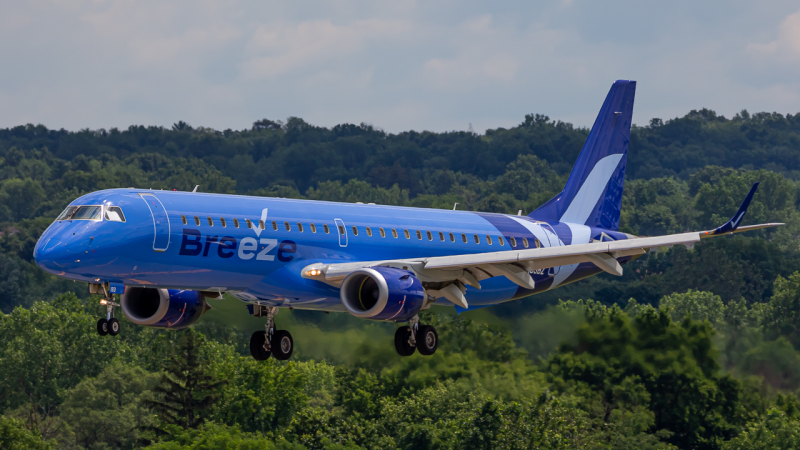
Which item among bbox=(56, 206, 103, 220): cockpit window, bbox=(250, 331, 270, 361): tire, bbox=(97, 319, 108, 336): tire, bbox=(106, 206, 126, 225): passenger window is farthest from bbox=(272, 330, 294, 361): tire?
bbox=(56, 206, 103, 220): cockpit window

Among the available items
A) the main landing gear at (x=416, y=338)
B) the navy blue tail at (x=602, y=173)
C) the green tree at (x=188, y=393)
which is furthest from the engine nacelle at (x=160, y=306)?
the green tree at (x=188, y=393)

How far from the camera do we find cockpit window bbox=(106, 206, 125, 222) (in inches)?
1521

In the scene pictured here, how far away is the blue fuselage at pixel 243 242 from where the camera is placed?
125 feet

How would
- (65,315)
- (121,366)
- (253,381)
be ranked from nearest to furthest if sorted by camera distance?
(253,381), (121,366), (65,315)

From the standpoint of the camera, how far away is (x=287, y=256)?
1652 inches

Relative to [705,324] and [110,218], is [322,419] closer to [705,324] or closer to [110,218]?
[705,324]

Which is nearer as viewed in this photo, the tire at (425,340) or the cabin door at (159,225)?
the cabin door at (159,225)

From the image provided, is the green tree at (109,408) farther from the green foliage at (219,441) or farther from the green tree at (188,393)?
the green foliage at (219,441)

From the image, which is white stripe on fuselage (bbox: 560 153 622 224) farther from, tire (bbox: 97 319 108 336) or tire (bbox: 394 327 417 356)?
tire (bbox: 97 319 108 336)

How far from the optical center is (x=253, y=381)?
9438 cm

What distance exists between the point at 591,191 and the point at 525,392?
2474 cm

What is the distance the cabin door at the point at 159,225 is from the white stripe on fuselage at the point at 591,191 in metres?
20.8

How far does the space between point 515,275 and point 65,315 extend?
92781mm

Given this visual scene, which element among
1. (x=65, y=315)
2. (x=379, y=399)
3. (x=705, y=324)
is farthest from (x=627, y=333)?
(x=65, y=315)
